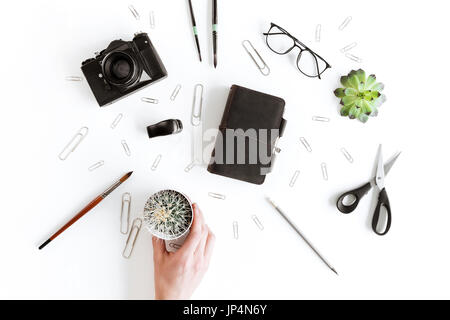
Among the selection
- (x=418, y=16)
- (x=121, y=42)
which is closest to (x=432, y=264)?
(x=418, y=16)

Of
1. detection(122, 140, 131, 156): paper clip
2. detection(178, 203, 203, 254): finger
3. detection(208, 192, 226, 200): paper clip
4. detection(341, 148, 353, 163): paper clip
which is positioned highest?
detection(122, 140, 131, 156): paper clip

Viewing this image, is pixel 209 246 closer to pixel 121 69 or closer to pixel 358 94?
pixel 121 69

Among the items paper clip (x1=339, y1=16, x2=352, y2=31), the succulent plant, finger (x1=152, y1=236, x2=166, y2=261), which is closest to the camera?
the succulent plant

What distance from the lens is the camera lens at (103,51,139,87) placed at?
1.26 m

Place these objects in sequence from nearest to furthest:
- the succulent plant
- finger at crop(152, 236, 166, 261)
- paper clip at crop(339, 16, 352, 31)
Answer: the succulent plant, finger at crop(152, 236, 166, 261), paper clip at crop(339, 16, 352, 31)

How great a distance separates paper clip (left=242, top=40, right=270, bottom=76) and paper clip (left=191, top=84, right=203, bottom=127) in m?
0.24

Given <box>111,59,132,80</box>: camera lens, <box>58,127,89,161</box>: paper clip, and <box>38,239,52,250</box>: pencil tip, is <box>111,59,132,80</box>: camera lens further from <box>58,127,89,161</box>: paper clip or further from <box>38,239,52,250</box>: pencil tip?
<box>38,239,52,250</box>: pencil tip

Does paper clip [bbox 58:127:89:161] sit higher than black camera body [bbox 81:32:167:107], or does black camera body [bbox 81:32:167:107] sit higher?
black camera body [bbox 81:32:167:107]

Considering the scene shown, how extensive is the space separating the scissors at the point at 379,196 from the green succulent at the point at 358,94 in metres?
0.19

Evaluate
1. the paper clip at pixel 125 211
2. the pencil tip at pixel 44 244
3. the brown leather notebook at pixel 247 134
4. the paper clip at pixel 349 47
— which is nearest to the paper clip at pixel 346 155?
the brown leather notebook at pixel 247 134

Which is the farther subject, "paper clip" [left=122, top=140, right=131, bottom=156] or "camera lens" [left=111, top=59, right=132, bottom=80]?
"paper clip" [left=122, top=140, right=131, bottom=156]

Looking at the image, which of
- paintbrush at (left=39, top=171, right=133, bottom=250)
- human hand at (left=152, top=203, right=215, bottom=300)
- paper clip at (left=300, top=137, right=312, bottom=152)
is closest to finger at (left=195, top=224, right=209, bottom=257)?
human hand at (left=152, top=203, right=215, bottom=300)

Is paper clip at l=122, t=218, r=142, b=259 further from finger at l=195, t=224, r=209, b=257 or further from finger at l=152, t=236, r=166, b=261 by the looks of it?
finger at l=195, t=224, r=209, b=257
